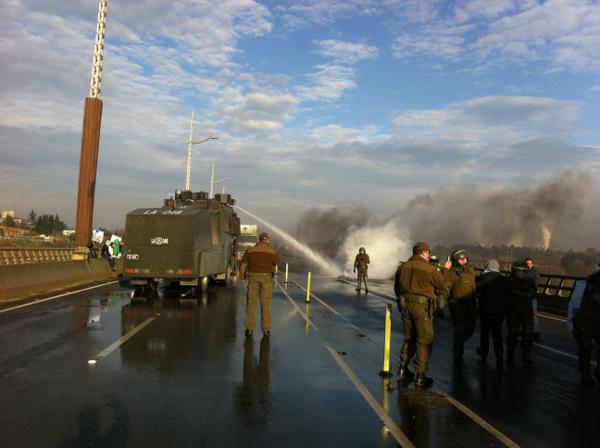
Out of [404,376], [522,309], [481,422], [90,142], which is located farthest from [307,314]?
[90,142]

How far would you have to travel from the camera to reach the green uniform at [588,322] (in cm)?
736

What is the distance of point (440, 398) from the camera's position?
21.1ft

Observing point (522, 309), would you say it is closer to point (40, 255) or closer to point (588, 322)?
point (588, 322)

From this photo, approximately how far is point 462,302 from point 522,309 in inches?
44.4

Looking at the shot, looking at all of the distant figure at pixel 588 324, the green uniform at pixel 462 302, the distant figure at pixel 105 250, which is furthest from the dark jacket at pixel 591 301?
the distant figure at pixel 105 250

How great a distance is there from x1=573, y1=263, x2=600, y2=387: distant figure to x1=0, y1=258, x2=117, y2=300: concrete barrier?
14.7 meters

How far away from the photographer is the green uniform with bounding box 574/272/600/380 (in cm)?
736

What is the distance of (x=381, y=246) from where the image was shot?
55625mm

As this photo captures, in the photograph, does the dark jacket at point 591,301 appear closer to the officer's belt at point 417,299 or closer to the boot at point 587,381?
the boot at point 587,381

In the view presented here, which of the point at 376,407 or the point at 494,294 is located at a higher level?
the point at 494,294

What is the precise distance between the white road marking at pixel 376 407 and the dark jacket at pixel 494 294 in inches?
97.7

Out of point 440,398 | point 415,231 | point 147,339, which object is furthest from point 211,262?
point 415,231

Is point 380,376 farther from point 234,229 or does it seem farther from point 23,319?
point 234,229

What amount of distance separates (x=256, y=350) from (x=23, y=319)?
19.3 ft
